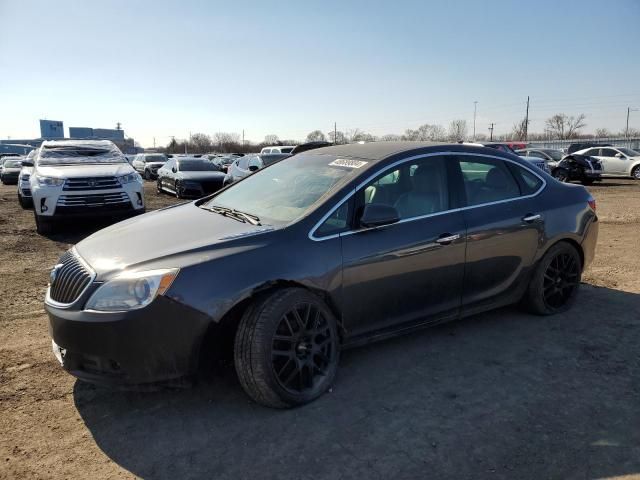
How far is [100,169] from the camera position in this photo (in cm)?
919

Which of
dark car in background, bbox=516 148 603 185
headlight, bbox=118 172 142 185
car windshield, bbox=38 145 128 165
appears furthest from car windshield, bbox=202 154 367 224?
dark car in background, bbox=516 148 603 185

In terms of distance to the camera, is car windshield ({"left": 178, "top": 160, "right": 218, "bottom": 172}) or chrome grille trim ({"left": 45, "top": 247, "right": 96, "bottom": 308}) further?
car windshield ({"left": 178, "top": 160, "right": 218, "bottom": 172})

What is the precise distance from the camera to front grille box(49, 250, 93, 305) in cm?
293

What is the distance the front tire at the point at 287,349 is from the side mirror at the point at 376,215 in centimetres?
63

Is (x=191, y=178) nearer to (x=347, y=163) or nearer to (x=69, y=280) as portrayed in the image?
(x=347, y=163)

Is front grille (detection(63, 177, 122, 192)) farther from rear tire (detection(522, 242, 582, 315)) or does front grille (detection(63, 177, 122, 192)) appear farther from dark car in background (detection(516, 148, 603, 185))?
dark car in background (detection(516, 148, 603, 185))

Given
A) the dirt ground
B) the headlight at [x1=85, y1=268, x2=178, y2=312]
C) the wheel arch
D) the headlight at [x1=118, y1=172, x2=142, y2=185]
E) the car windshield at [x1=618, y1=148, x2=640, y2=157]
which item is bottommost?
the dirt ground

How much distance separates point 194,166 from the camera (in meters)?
17.1

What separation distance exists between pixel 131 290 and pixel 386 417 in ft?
5.54

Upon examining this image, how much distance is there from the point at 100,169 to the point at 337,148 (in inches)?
256

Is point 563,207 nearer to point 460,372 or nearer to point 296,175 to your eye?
point 460,372

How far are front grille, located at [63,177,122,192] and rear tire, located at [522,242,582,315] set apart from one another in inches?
290

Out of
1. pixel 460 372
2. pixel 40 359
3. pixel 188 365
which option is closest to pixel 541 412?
pixel 460 372

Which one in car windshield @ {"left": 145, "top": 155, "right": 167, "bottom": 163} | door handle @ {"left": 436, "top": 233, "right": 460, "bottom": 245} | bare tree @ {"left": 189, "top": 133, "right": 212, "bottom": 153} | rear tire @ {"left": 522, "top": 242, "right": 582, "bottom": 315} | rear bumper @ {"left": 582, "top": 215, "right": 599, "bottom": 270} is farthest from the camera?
bare tree @ {"left": 189, "top": 133, "right": 212, "bottom": 153}
